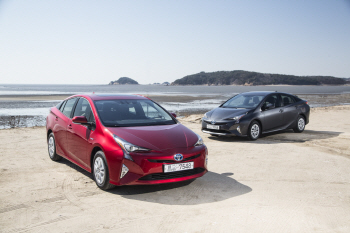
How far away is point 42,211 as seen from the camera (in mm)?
4551

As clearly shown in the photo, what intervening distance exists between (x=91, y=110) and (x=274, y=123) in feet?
23.2

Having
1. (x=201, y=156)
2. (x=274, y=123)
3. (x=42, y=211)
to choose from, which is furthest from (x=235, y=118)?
(x=42, y=211)

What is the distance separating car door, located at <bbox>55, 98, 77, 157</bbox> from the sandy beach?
469 millimetres

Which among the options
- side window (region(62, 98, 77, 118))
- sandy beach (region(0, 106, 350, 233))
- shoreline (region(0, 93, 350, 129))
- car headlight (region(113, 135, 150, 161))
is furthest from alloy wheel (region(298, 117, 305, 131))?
shoreline (region(0, 93, 350, 129))

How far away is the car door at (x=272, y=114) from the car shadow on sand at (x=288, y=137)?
0.38m

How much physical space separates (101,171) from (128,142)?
0.74 metres

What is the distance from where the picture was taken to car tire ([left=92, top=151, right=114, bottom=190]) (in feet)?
17.2

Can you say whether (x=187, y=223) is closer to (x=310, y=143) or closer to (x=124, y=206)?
(x=124, y=206)

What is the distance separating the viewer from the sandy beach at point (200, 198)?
412 centimetres

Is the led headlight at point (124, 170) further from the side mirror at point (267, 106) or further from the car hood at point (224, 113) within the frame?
the side mirror at point (267, 106)

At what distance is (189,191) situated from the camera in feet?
18.0

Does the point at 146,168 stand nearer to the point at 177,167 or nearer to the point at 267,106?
A: the point at 177,167

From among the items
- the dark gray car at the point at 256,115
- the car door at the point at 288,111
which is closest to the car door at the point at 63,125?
Answer: the dark gray car at the point at 256,115

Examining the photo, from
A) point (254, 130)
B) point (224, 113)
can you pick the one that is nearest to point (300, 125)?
point (254, 130)
